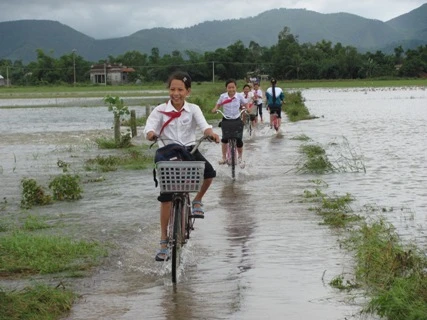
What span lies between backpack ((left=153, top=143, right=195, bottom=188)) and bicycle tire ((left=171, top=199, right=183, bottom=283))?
0.30 metres

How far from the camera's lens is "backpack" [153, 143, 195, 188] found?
297 inches

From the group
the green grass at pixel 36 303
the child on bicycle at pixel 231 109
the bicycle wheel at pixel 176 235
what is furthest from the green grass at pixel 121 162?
the green grass at pixel 36 303

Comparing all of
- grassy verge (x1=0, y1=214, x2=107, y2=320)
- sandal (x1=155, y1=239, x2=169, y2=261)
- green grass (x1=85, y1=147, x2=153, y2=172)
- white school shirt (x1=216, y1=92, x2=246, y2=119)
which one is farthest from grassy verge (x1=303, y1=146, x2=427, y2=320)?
green grass (x1=85, y1=147, x2=153, y2=172)

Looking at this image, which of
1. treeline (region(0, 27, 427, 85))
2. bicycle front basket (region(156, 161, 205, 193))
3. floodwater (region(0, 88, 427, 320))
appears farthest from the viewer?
treeline (region(0, 27, 427, 85))

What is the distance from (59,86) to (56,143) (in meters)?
99.8

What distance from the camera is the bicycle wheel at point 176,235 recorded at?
731cm

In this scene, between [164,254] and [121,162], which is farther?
[121,162]

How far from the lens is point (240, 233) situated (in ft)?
31.9

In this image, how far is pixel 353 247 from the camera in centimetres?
856

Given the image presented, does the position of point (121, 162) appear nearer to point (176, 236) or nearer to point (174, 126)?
point (174, 126)

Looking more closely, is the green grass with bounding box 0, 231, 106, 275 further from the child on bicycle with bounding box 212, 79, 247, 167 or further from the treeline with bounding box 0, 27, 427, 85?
the treeline with bounding box 0, 27, 427, 85

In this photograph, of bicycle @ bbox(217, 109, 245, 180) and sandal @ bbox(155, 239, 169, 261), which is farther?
bicycle @ bbox(217, 109, 245, 180)

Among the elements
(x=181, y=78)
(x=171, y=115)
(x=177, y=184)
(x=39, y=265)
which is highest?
(x=181, y=78)

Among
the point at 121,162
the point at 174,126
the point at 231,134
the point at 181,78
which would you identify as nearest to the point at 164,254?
the point at 174,126
